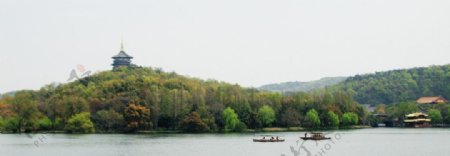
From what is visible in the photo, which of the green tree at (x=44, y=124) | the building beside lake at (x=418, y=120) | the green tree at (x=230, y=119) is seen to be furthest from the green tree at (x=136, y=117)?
the building beside lake at (x=418, y=120)

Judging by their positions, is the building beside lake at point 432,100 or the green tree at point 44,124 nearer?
A: the green tree at point 44,124

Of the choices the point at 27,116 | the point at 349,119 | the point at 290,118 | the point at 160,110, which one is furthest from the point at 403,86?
the point at 27,116

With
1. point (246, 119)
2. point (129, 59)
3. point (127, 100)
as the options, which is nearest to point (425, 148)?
point (246, 119)

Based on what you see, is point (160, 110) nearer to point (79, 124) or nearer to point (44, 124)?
point (79, 124)

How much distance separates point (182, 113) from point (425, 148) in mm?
33407

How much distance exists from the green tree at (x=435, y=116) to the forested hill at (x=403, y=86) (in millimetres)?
32808

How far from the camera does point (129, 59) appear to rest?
104000 mm

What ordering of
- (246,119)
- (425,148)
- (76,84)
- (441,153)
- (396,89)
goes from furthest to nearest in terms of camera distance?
(396,89) → (76,84) → (246,119) → (425,148) → (441,153)

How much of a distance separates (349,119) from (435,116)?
1716 cm

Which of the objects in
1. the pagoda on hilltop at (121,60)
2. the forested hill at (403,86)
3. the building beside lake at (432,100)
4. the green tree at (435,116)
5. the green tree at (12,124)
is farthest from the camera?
the forested hill at (403,86)

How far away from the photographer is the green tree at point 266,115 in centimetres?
7150

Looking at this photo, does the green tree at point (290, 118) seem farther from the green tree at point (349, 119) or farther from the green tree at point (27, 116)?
the green tree at point (27, 116)

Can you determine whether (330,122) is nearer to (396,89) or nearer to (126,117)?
(126,117)

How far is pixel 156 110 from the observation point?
67.7 m
